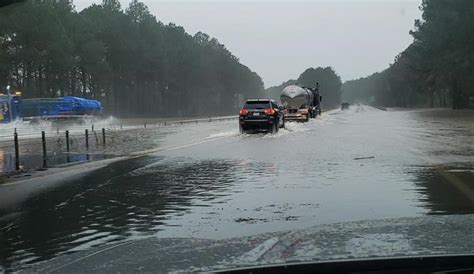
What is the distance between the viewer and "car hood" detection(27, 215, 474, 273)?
3865 mm

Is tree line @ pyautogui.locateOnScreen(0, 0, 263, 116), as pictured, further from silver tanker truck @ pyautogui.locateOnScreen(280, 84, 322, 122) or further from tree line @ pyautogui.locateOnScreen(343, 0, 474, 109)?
tree line @ pyautogui.locateOnScreen(343, 0, 474, 109)

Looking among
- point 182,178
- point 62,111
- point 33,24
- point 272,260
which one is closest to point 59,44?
point 33,24

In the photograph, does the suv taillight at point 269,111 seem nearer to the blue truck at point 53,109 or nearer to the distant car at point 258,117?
the distant car at point 258,117

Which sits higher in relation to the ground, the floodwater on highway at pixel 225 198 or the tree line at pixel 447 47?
the tree line at pixel 447 47

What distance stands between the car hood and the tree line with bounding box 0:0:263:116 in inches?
1610

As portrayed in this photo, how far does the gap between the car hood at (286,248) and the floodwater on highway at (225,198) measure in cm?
169

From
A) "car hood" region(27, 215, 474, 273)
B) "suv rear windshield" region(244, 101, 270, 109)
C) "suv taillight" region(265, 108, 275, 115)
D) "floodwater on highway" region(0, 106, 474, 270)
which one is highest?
"suv rear windshield" region(244, 101, 270, 109)

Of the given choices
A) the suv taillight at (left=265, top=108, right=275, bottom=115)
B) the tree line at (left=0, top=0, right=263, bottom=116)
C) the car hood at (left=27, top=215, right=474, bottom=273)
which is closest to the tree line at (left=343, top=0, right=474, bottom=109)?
the tree line at (left=0, top=0, right=263, bottom=116)

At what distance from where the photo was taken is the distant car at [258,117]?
101 ft

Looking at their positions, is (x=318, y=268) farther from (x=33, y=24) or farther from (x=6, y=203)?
(x=33, y=24)

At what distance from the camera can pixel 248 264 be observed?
147 inches

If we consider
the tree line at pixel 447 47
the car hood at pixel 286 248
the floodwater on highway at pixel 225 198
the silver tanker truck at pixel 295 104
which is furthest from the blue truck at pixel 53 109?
the car hood at pixel 286 248

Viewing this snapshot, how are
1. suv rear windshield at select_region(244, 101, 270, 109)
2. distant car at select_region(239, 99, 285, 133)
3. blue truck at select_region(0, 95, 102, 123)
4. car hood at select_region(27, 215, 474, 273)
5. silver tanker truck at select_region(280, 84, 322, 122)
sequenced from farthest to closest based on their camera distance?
silver tanker truck at select_region(280, 84, 322, 122) < blue truck at select_region(0, 95, 102, 123) < suv rear windshield at select_region(244, 101, 270, 109) < distant car at select_region(239, 99, 285, 133) < car hood at select_region(27, 215, 474, 273)

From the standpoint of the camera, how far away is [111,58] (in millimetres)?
90188
